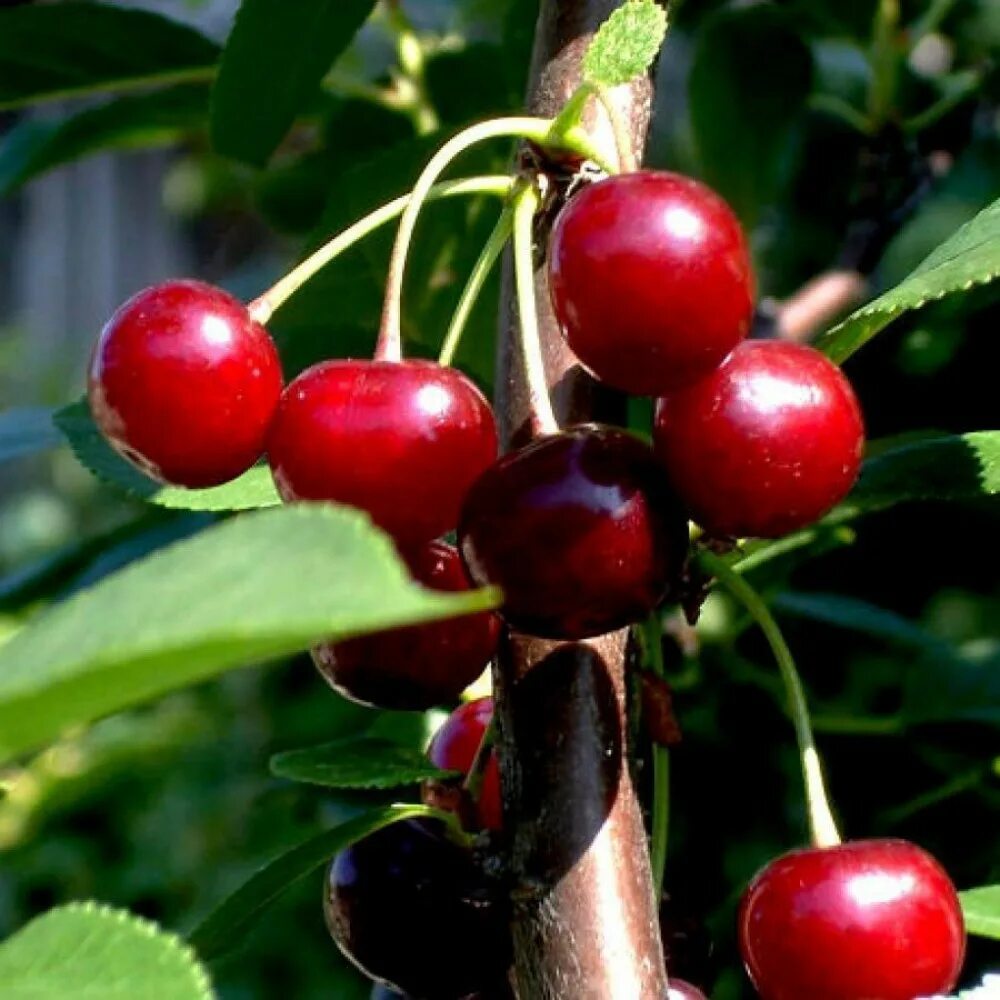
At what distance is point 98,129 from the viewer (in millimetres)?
1511

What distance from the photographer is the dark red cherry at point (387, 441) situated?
63cm

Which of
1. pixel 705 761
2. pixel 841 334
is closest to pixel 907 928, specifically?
pixel 841 334

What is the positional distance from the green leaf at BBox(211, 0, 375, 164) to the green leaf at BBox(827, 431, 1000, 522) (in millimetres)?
409

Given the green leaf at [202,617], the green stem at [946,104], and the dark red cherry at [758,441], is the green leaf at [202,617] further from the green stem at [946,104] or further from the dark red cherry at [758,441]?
the green stem at [946,104]

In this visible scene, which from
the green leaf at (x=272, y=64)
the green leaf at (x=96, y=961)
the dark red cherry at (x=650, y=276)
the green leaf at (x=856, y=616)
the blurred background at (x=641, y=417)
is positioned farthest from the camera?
the green leaf at (x=856, y=616)

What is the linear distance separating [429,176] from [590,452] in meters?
0.13

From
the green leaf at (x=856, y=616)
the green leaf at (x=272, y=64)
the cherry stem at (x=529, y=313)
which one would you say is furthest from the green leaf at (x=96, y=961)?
the green leaf at (x=856, y=616)

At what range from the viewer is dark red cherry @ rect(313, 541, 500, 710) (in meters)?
0.70

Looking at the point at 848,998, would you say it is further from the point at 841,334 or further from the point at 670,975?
the point at 841,334

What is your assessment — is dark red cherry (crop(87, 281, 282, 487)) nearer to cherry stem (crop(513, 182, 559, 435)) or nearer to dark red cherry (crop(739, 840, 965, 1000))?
cherry stem (crop(513, 182, 559, 435))

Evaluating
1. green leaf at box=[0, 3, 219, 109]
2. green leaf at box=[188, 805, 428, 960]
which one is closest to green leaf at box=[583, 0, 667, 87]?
green leaf at box=[188, 805, 428, 960]

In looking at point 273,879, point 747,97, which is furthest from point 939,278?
point 747,97

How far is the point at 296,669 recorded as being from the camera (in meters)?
2.10

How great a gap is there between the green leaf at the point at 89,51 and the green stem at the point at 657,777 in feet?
2.58
